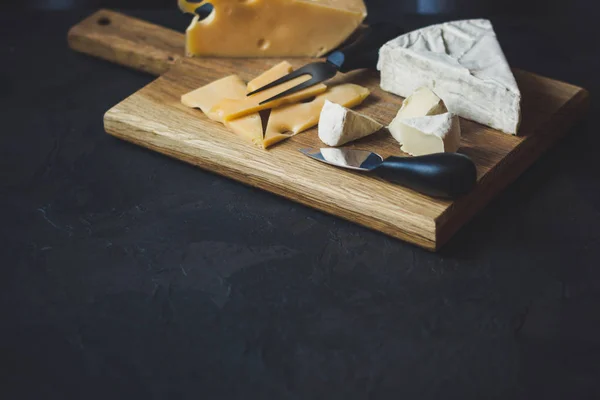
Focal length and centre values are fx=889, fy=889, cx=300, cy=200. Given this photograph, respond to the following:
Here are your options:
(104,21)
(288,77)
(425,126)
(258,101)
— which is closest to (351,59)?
(288,77)

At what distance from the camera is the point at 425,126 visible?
1954mm

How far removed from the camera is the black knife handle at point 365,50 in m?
2.34

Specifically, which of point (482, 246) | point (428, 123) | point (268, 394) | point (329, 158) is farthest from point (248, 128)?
point (268, 394)

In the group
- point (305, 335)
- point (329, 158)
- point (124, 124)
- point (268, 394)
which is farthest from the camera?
point (124, 124)

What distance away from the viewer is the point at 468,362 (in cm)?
160

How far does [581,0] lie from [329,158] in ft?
4.32

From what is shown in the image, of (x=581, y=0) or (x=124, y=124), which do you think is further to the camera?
(x=581, y=0)

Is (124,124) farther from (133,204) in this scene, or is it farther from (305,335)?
(305,335)

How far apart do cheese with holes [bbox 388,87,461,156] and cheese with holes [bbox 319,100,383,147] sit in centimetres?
7

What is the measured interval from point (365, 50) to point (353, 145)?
410 millimetres

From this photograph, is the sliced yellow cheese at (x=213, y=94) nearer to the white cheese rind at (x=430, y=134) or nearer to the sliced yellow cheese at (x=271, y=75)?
the sliced yellow cheese at (x=271, y=75)

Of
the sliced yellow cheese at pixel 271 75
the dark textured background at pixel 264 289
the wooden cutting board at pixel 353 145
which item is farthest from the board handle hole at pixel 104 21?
the sliced yellow cheese at pixel 271 75

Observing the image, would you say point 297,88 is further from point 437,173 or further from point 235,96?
point 437,173

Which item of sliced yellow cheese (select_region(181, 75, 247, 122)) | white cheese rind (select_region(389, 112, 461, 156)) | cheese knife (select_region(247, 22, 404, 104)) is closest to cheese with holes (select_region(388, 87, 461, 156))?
white cheese rind (select_region(389, 112, 461, 156))
